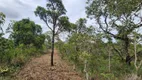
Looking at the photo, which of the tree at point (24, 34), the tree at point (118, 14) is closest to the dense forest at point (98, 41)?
the tree at point (118, 14)

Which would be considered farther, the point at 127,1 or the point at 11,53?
the point at 11,53

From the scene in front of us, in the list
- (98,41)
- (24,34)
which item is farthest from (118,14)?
(24,34)

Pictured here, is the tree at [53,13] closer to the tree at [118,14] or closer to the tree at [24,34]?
the tree at [118,14]

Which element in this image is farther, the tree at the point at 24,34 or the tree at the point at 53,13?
the tree at the point at 24,34

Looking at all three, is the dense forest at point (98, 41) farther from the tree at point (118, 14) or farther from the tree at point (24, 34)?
the tree at point (24, 34)

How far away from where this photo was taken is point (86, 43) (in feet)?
35.1

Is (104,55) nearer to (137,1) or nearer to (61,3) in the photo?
(61,3)

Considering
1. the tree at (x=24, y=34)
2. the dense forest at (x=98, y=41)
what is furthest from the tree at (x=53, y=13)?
the tree at (x=24, y=34)

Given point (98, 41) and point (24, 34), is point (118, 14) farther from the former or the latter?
point (24, 34)

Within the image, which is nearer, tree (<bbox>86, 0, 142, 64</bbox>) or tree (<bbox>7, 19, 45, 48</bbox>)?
tree (<bbox>86, 0, 142, 64</bbox>)

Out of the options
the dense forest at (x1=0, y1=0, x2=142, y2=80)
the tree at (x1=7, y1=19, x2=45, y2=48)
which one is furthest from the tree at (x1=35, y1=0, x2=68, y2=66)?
the tree at (x1=7, y1=19, x2=45, y2=48)

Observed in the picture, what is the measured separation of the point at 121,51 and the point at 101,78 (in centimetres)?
656

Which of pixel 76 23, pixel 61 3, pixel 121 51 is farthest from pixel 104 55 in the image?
pixel 76 23

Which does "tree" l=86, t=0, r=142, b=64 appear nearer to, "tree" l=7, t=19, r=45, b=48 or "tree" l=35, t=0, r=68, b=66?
"tree" l=35, t=0, r=68, b=66
